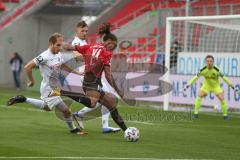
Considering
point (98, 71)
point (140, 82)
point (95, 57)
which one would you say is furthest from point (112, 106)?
point (140, 82)

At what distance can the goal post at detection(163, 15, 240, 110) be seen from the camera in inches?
916

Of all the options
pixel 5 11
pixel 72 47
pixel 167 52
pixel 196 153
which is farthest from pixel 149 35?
pixel 196 153

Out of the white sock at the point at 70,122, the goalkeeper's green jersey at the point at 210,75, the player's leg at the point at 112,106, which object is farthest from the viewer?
the goalkeeper's green jersey at the point at 210,75

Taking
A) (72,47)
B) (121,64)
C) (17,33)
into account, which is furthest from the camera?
(17,33)

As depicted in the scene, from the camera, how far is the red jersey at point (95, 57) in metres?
14.0

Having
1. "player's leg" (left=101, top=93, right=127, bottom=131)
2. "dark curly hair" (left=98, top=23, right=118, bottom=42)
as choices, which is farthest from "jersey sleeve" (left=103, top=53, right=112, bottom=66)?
"player's leg" (left=101, top=93, right=127, bottom=131)

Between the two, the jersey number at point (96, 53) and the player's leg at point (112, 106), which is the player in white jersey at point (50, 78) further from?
the player's leg at point (112, 106)

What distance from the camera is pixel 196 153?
39.0 ft

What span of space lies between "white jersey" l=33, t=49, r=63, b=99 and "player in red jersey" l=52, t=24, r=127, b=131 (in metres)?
0.36

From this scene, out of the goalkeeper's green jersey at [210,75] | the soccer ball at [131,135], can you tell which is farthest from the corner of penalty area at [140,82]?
the soccer ball at [131,135]

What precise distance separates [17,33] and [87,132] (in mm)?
27495

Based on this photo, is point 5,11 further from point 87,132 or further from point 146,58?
point 87,132

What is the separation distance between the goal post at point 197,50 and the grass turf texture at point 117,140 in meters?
4.26

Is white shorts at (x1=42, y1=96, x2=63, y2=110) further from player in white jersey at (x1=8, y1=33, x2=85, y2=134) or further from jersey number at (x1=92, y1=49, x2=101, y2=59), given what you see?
jersey number at (x1=92, y1=49, x2=101, y2=59)
